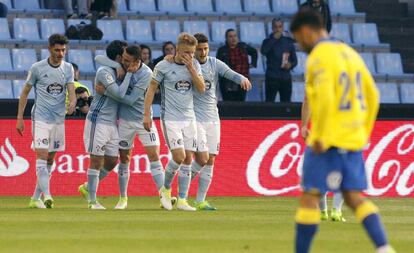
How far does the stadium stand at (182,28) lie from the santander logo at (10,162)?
3385 millimetres

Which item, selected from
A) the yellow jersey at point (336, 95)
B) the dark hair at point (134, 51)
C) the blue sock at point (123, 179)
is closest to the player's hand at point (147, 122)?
the dark hair at point (134, 51)

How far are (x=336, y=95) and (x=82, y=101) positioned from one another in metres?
10.6

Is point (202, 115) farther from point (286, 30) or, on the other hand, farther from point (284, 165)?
point (286, 30)

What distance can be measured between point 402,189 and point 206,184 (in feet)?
16.2

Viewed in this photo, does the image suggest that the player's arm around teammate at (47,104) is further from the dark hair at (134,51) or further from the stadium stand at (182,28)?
the stadium stand at (182,28)

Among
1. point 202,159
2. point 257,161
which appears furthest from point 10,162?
point 202,159

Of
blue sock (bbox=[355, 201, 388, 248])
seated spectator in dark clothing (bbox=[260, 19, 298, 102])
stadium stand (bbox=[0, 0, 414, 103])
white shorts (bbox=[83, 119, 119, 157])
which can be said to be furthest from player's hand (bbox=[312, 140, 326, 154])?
stadium stand (bbox=[0, 0, 414, 103])

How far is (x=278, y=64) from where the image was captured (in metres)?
23.0

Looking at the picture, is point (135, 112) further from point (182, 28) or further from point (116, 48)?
point (182, 28)

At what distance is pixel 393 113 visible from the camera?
21.2m

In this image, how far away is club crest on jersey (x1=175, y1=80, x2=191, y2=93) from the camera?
16.2 meters

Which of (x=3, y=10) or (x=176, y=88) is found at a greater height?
(x=3, y=10)

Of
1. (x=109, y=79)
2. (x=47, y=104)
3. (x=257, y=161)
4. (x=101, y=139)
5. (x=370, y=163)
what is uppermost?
(x=109, y=79)

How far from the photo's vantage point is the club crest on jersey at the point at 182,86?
16.2 m
